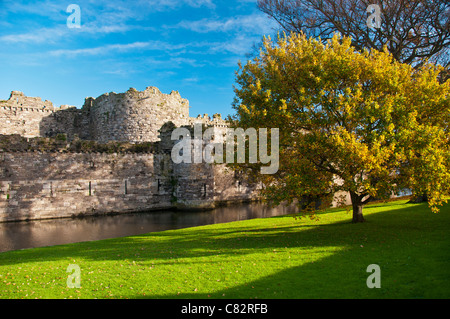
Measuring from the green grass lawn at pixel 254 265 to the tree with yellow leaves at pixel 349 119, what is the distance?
1.87 meters

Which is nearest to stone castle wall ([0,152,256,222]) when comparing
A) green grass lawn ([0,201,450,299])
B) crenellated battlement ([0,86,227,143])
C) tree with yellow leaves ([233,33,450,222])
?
crenellated battlement ([0,86,227,143])

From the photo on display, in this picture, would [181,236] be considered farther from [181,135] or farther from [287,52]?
[181,135]

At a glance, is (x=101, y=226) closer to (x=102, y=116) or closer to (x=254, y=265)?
(x=254, y=265)

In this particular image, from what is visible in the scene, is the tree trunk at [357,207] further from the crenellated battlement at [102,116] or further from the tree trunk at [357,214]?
the crenellated battlement at [102,116]

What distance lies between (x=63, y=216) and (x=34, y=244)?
881cm

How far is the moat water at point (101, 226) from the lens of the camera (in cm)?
1808

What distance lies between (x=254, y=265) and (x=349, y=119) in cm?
642

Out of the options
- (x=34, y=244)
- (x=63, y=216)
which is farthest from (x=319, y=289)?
(x=63, y=216)

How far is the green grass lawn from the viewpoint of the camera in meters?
7.71

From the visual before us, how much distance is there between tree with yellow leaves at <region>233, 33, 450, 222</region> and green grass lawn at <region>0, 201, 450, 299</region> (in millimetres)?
1866

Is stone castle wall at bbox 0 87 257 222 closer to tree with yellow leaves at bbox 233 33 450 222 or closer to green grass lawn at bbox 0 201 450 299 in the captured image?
green grass lawn at bbox 0 201 450 299

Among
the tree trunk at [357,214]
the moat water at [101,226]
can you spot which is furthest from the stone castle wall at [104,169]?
the tree trunk at [357,214]

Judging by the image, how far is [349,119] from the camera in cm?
1252

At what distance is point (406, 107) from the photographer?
12.7 meters
